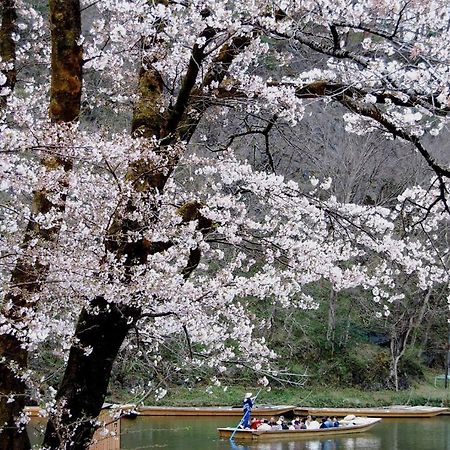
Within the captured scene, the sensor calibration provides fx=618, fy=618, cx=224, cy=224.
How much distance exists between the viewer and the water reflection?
10.2 m

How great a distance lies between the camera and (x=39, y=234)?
2652 mm

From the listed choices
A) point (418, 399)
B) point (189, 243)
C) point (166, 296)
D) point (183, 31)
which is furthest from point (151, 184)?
point (418, 399)

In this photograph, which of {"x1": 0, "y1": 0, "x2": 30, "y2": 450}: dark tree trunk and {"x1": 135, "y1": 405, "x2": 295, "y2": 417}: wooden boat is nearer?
{"x1": 0, "y1": 0, "x2": 30, "y2": 450}: dark tree trunk

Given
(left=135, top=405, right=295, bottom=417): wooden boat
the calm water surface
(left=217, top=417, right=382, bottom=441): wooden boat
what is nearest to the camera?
the calm water surface

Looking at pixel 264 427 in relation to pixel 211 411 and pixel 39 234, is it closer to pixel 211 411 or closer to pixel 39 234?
pixel 211 411

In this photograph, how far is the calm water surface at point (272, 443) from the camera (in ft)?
32.2

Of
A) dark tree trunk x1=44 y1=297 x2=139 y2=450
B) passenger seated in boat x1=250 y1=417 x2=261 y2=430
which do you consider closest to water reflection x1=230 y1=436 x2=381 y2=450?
passenger seated in boat x1=250 y1=417 x2=261 y2=430

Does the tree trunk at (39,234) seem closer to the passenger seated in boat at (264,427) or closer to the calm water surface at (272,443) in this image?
the calm water surface at (272,443)

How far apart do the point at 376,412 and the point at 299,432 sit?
315 centimetres

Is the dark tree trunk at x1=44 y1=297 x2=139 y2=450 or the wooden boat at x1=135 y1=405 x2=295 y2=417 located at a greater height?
the dark tree trunk at x1=44 y1=297 x2=139 y2=450

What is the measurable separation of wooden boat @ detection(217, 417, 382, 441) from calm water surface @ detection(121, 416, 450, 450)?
0.14m

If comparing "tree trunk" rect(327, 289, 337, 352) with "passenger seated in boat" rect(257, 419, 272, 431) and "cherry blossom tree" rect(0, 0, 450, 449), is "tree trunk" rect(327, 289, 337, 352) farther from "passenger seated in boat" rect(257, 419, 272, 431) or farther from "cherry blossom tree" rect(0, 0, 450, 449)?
"cherry blossom tree" rect(0, 0, 450, 449)

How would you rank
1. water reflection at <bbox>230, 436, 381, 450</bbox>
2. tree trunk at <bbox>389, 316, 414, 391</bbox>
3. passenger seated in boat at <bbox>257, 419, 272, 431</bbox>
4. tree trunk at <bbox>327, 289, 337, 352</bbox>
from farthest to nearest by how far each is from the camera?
tree trunk at <bbox>327, 289, 337, 352</bbox> → tree trunk at <bbox>389, 316, 414, 391</bbox> → passenger seated in boat at <bbox>257, 419, 272, 431</bbox> → water reflection at <bbox>230, 436, 381, 450</bbox>

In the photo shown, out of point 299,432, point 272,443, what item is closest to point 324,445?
point 299,432
